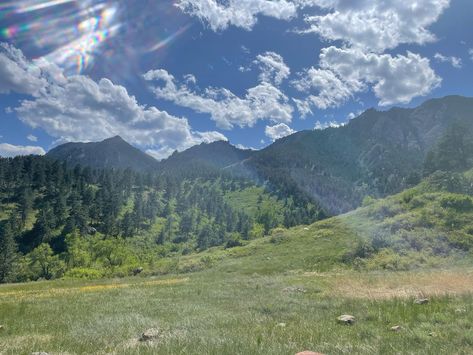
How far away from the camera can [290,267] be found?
151ft

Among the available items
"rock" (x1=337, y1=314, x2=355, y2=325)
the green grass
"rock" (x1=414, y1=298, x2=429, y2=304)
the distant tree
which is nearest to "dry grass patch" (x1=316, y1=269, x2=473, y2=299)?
the green grass

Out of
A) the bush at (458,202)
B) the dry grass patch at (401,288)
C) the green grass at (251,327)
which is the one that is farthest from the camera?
the bush at (458,202)

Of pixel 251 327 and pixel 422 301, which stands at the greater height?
pixel 251 327

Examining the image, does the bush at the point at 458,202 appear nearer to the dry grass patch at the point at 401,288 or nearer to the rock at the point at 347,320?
the dry grass patch at the point at 401,288

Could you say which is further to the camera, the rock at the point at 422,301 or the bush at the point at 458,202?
the bush at the point at 458,202

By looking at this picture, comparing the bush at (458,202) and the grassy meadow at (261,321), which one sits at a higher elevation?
the bush at (458,202)

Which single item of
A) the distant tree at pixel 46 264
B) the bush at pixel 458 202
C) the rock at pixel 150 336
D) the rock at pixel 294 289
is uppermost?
the bush at pixel 458 202

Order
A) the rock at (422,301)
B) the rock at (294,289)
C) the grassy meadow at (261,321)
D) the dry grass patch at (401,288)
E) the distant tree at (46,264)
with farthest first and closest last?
the distant tree at (46,264) → the rock at (294,289) → the dry grass patch at (401,288) → the rock at (422,301) → the grassy meadow at (261,321)

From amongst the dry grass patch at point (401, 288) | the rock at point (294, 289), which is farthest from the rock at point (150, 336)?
the rock at point (294, 289)

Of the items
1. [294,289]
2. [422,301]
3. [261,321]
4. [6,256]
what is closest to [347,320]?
[261,321]

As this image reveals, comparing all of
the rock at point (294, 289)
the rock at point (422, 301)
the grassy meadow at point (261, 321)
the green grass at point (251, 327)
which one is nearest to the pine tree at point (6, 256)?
the grassy meadow at point (261, 321)

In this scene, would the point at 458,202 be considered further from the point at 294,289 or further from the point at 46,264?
the point at 46,264

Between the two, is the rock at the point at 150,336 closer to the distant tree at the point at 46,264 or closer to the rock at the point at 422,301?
the rock at the point at 422,301

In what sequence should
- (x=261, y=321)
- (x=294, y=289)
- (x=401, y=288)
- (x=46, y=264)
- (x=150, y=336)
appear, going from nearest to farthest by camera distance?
1. (x=150, y=336)
2. (x=261, y=321)
3. (x=401, y=288)
4. (x=294, y=289)
5. (x=46, y=264)
